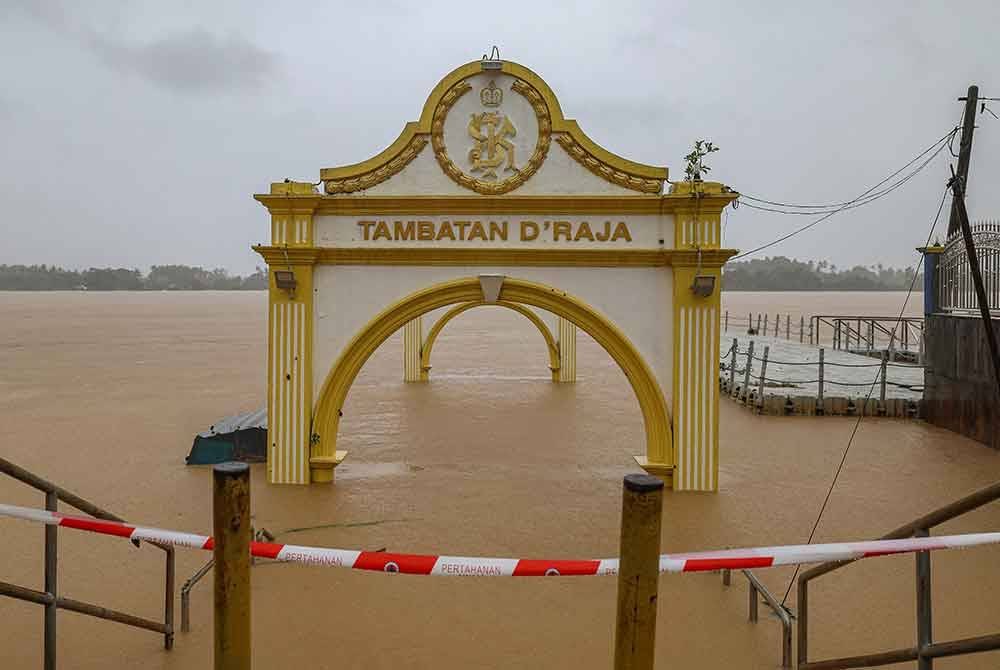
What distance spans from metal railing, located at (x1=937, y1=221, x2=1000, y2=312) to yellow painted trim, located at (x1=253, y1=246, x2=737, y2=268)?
562 cm

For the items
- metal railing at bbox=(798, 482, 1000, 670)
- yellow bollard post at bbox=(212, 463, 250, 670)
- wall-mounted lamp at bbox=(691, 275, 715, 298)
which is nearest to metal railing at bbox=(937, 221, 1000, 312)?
wall-mounted lamp at bbox=(691, 275, 715, 298)

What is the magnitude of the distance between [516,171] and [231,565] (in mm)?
6652

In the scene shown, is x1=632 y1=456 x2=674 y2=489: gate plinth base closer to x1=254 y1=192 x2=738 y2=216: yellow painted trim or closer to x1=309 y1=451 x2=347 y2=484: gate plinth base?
x1=254 y1=192 x2=738 y2=216: yellow painted trim

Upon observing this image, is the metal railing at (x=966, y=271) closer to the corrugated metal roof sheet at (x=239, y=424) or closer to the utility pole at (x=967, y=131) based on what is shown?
the utility pole at (x=967, y=131)

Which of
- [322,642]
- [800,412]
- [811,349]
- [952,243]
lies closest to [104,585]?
[322,642]

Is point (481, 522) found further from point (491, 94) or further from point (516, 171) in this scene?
point (491, 94)

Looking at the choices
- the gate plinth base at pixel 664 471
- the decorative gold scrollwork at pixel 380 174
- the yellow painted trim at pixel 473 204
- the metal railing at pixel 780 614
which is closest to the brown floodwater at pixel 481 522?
the metal railing at pixel 780 614

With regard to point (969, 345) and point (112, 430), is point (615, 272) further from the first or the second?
point (112, 430)

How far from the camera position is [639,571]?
2.47 m

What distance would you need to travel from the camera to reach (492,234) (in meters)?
8.66

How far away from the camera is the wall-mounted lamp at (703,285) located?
8133mm

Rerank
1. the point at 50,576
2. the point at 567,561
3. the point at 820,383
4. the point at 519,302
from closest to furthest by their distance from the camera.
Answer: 1. the point at 567,561
2. the point at 50,576
3. the point at 519,302
4. the point at 820,383

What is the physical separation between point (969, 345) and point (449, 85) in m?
9.57

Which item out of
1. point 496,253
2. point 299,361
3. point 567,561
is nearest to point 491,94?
point 496,253
